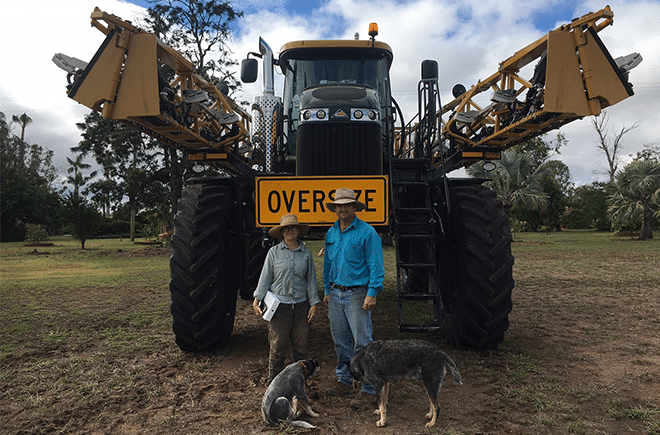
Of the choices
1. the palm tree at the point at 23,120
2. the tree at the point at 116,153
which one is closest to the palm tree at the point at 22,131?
the palm tree at the point at 23,120

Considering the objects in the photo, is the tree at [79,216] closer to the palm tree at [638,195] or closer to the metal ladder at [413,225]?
the metal ladder at [413,225]

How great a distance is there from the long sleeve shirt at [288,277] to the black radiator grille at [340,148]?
131 cm

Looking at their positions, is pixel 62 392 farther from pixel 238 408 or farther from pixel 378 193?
pixel 378 193

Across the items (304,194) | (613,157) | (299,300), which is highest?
(613,157)

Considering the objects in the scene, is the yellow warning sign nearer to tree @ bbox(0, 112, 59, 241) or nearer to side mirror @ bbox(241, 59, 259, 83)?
side mirror @ bbox(241, 59, 259, 83)

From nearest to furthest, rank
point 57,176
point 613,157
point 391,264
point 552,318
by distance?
point 552,318, point 391,264, point 613,157, point 57,176

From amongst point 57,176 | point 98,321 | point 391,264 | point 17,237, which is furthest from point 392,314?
point 57,176

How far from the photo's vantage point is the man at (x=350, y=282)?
12.2 ft

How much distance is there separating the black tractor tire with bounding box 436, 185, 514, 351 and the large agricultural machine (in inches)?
0.5

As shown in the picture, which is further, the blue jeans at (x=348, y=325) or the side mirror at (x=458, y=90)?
the side mirror at (x=458, y=90)

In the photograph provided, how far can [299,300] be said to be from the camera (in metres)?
3.84

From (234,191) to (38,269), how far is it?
11977 mm

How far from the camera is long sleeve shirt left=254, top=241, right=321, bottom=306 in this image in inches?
150

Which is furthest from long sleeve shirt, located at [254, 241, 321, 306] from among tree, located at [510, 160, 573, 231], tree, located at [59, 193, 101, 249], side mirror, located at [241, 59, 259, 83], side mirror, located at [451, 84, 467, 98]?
tree, located at [510, 160, 573, 231]
